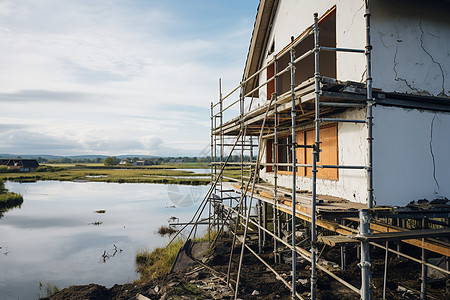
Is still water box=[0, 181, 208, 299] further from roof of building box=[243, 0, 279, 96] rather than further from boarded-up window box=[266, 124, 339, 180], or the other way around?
roof of building box=[243, 0, 279, 96]

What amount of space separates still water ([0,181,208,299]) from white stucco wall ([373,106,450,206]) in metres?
11.5

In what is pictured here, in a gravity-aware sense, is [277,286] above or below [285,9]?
below

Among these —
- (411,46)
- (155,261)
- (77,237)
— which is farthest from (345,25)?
(77,237)

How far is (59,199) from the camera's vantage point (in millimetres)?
37125

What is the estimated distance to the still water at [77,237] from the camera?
46.5 ft

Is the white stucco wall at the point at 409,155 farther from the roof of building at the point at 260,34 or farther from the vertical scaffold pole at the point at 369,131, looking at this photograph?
the roof of building at the point at 260,34

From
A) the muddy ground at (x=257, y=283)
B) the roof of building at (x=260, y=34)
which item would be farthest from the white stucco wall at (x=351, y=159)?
the roof of building at (x=260, y=34)

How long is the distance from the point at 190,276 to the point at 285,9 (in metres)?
9.22

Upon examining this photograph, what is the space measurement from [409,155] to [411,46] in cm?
238

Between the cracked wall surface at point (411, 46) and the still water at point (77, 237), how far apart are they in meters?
12.6

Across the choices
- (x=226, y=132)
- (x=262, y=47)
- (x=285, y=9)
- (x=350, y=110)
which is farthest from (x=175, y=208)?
(x=350, y=110)

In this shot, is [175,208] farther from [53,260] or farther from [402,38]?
[402,38]

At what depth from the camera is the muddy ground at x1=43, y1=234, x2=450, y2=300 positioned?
8.02m

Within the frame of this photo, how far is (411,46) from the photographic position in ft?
22.2
